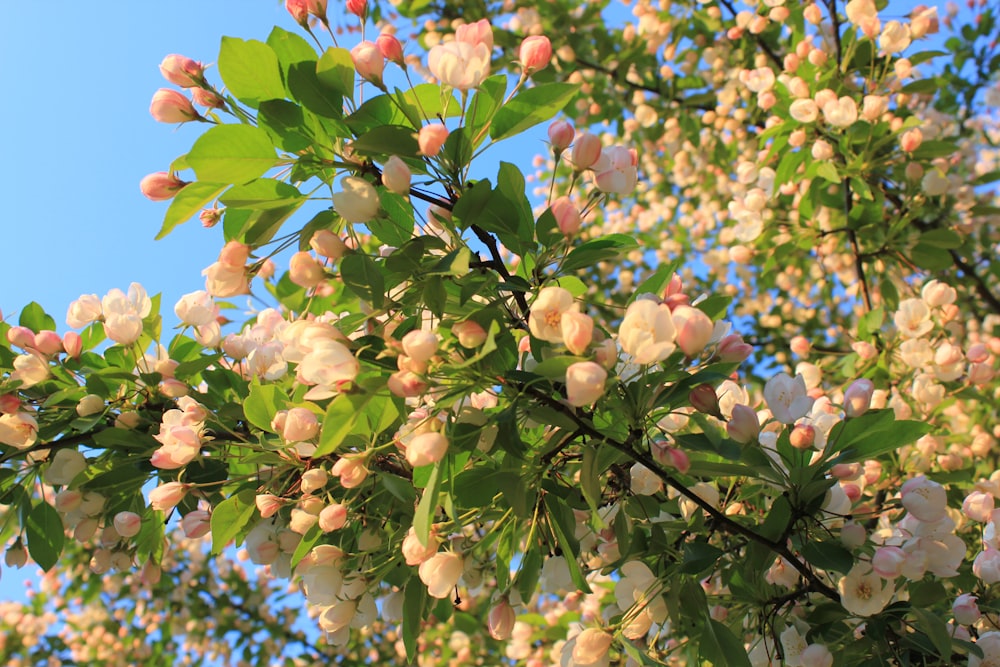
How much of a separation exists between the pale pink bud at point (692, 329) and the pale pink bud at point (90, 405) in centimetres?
97

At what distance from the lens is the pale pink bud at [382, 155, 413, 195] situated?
35.5 inches

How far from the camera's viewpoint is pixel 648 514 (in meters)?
1.17

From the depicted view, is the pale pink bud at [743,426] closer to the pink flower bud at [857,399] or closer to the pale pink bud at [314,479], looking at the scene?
the pink flower bud at [857,399]

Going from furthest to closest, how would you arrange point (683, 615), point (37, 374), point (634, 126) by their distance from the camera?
point (634, 126) < point (37, 374) < point (683, 615)

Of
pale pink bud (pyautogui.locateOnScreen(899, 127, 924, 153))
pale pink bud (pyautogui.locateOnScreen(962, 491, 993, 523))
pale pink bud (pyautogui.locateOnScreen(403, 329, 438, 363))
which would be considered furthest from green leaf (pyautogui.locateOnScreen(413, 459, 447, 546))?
pale pink bud (pyautogui.locateOnScreen(899, 127, 924, 153))

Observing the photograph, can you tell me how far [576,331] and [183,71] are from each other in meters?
0.69

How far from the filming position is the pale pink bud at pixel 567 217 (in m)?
0.92

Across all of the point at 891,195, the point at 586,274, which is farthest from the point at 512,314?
the point at 586,274

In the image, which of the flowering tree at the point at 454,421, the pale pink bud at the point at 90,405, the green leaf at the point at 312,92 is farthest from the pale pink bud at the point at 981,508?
the pale pink bud at the point at 90,405

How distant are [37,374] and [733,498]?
1.22 metres

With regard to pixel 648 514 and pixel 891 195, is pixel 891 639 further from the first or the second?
pixel 891 195

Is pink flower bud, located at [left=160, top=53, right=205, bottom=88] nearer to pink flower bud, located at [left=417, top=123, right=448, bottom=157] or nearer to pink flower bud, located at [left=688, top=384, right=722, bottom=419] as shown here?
pink flower bud, located at [left=417, top=123, right=448, bottom=157]

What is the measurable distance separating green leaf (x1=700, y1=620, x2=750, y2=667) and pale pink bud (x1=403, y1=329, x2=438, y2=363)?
0.57 meters

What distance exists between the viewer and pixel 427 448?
0.84 meters
